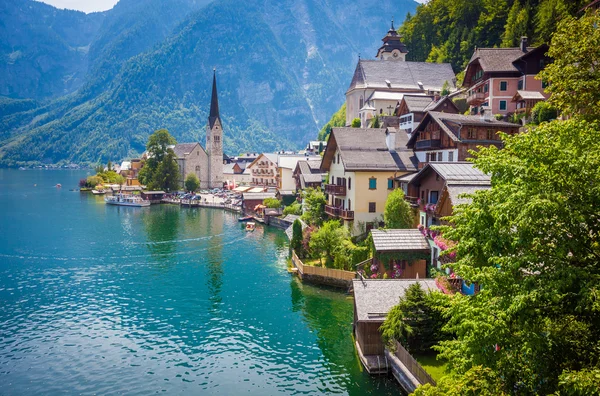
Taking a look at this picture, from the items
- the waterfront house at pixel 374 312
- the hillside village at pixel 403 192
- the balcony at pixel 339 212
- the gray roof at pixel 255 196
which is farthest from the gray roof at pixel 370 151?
the gray roof at pixel 255 196

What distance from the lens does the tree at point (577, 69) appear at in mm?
17797

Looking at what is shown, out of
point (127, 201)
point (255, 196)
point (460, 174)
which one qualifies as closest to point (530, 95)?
point (460, 174)

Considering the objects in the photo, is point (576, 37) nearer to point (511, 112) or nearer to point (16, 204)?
point (511, 112)

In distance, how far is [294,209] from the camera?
77500 mm

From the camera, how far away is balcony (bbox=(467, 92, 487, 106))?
59134 millimetres

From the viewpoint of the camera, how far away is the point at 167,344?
29156mm

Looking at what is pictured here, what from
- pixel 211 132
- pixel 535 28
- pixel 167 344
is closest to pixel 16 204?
pixel 211 132

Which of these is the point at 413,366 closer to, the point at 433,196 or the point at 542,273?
the point at 542,273

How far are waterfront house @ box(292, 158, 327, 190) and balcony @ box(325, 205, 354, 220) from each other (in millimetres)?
21069

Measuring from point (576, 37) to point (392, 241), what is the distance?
61.8 feet

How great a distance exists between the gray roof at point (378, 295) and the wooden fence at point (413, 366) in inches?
81.2

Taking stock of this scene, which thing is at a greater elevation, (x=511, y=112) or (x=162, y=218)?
(x=511, y=112)

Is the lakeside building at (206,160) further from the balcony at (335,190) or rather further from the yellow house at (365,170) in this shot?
the yellow house at (365,170)

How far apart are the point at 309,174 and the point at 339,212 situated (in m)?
28.8
